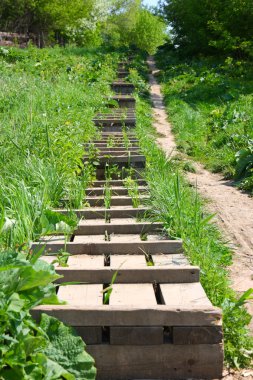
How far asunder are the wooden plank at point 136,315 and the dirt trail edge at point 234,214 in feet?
3.76

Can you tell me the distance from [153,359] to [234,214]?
4117 mm

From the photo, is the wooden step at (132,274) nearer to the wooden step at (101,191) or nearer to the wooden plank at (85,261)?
the wooden plank at (85,261)

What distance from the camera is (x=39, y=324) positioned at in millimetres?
3191

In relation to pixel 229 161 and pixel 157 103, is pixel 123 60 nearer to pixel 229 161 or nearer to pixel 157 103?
pixel 157 103

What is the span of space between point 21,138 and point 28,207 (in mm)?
2361

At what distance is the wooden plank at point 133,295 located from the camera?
11.9 feet

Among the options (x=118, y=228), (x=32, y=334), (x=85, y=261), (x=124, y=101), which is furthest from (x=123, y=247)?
(x=124, y=101)

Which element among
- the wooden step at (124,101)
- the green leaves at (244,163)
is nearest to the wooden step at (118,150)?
the green leaves at (244,163)

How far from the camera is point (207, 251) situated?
4.74m

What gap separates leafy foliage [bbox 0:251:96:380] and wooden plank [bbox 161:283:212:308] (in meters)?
0.71

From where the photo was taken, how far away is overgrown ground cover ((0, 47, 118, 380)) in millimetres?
2829

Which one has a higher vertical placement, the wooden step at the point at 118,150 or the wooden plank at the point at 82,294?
the wooden step at the point at 118,150

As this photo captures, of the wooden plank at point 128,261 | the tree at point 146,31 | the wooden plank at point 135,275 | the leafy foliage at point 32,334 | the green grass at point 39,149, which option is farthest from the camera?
the tree at point 146,31

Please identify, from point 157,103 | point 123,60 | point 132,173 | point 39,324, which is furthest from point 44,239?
point 123,60
